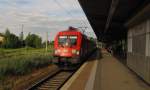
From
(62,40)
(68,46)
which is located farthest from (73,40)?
(62,40)

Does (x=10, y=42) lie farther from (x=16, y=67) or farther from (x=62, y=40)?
(x=16, y=67)

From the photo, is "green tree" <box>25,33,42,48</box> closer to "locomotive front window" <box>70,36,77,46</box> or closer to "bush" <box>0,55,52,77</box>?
"locomotive front window" <box>70,36,77,46</box>

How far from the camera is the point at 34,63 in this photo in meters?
21.5

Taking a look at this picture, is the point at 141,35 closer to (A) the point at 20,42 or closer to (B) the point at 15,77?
(B) the point at 15,77

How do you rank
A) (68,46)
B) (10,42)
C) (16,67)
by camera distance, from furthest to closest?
(10,42) → (68,46) → (16,67)

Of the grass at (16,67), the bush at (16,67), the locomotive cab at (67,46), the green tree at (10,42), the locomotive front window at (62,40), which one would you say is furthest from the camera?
the green tree at (10,42)

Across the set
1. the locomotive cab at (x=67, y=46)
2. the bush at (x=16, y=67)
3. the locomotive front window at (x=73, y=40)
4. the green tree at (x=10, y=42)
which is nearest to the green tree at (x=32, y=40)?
the green tree at (x=10, y=42)

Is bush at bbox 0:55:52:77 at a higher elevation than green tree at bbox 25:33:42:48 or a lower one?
lower

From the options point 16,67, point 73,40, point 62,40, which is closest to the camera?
point 16,67

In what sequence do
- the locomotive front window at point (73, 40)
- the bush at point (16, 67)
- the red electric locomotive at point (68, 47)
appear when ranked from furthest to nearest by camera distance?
the locomotive front window at point (73, 40) < the red electric locomotive at point (68, 47) < the bush at point (16, 67)

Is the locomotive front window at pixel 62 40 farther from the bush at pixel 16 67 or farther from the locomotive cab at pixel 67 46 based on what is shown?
the bush at pixel 16 67

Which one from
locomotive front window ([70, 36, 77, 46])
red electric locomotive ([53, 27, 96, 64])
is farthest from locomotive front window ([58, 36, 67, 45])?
locomotive front window ([70, 36, 77, 46])

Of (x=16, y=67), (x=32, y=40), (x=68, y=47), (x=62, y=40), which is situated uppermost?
(x=32, y=40)

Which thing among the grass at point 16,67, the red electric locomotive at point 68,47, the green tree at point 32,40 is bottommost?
the grass at point 16,67
